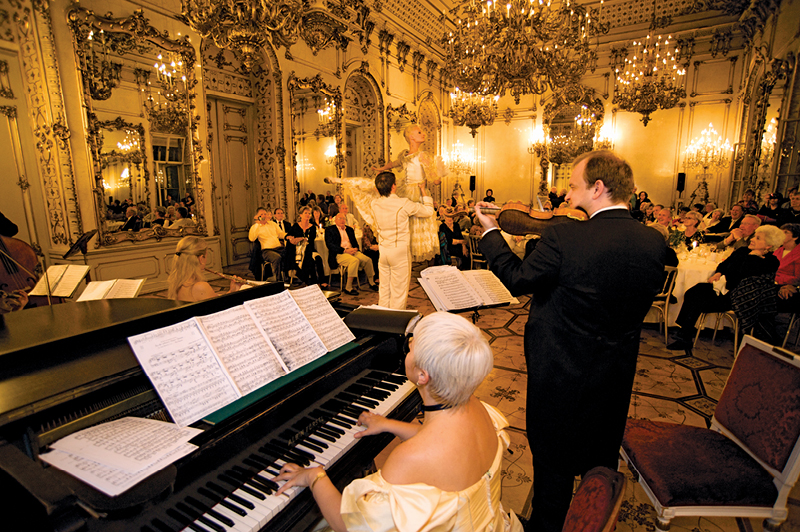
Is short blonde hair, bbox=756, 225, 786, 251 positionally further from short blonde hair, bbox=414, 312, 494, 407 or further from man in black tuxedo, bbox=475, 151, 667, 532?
short blonde hair, bbox=414, 312, 494, 407

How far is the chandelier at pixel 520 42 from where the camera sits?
200 inches

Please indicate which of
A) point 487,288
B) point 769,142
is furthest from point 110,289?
point 769,142

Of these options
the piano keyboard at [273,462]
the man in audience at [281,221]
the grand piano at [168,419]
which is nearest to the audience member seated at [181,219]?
the man in audience at [281,221]

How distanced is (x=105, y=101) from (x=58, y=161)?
3.34 ft

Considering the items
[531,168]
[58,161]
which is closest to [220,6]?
[58,161]

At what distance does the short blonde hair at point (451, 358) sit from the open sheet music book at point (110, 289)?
265cm

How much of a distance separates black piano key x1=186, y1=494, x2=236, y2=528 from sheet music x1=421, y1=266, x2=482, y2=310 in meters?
1.60

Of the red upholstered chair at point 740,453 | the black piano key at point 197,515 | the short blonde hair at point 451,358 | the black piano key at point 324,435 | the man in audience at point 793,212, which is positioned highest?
the man in audience at point 793,212

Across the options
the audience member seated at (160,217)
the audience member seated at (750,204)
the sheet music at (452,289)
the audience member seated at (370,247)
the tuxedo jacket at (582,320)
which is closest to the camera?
the tuxedo jacket at (582,320)

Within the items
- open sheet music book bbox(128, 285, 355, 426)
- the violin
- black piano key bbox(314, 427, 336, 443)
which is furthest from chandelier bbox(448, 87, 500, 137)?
black piano key bbox(314, 427, 336, 443)

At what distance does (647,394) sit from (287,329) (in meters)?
3.18

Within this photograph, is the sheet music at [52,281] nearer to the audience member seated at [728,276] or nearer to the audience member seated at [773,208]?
the audience member seated at [728,276]

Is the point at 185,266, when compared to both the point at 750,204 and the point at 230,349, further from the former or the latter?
the point at 750,204

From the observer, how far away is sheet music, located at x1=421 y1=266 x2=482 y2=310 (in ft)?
8.11
